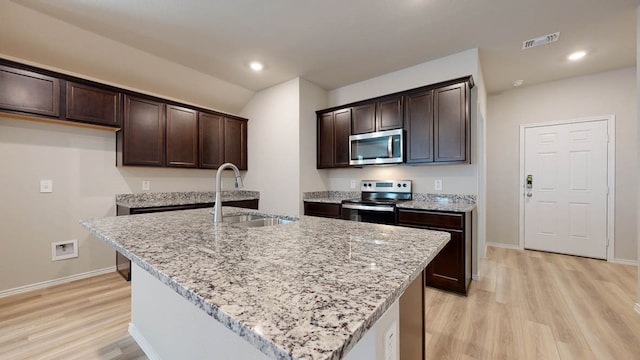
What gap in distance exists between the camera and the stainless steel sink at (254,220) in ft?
5.98

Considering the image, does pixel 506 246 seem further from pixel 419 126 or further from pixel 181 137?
pixel 181 137

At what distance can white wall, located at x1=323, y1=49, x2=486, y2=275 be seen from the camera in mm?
2916

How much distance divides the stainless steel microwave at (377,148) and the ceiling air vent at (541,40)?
1.59 metres

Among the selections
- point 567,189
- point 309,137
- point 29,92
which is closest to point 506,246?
point 567,189

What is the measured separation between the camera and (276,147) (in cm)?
396

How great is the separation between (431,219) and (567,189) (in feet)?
8.95

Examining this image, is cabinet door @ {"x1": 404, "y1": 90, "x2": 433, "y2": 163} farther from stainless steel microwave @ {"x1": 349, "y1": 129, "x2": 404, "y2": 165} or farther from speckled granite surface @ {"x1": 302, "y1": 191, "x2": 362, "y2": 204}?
speckled granite surface @ {"x1": 302, "y1": 191, "x2": 362, "y2": 204}

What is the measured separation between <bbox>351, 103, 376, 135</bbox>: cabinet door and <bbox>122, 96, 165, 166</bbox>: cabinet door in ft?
8.53

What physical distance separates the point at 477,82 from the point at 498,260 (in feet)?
8.02

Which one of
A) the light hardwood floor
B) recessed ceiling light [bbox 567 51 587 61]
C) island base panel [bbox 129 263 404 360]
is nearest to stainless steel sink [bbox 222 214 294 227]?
island base panel [bbox 129 263 404 360]

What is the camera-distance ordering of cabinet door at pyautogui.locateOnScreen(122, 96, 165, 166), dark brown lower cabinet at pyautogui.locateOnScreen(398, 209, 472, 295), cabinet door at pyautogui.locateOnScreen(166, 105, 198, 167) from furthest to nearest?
1. cabinet door at pyautogui.locateOnScreen(166, 105, 198, 167)
2. cabinet door at pyautogui.locateOnScreen(122, 96, 165, 166)
3. dark brown lower cabinet at pyautogui.locateOnScreen(398, 209, 472, 295)

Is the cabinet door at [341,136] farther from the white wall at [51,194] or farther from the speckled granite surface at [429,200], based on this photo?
the white wall at [51,194]

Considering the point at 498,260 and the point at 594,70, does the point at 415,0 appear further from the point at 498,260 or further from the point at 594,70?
the point at 498,260

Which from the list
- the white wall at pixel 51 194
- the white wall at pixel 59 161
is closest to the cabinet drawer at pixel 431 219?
the white wall at pixel 59 161
